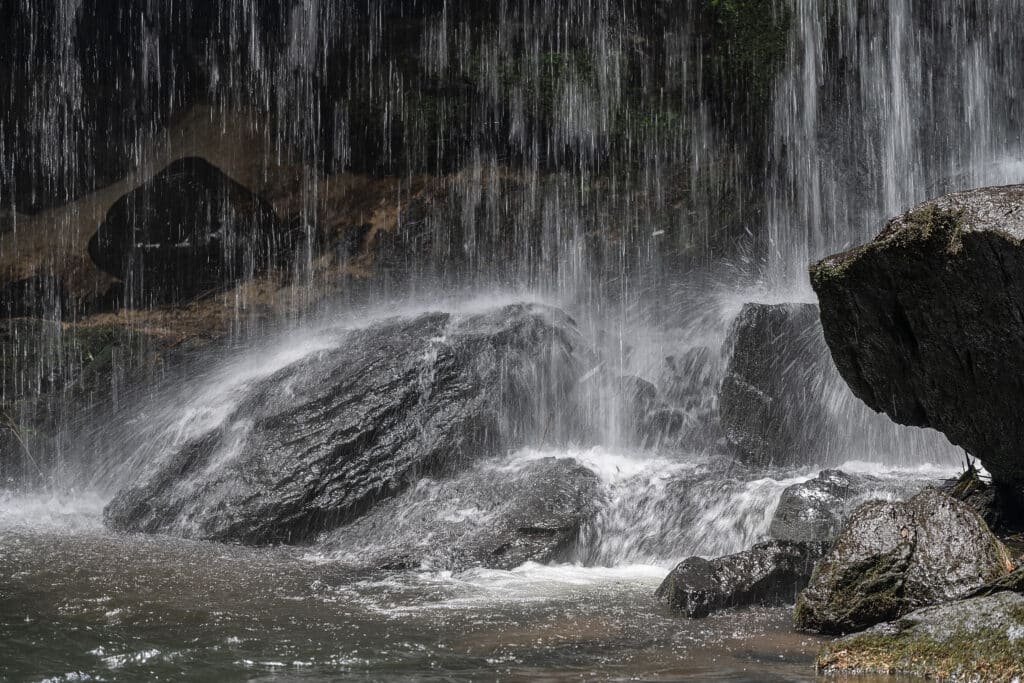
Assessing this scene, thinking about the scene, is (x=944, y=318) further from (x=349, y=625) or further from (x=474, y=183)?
(x=474, y=183)

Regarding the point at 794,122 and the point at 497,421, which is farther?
the point at 794,122

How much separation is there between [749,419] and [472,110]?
7906 mm

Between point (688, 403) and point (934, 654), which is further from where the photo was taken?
point (688, 403)

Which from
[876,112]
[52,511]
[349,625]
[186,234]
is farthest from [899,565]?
[186,234]

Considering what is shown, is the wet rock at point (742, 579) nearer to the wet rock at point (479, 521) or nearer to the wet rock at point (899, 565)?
the wet rock at point (899, 565)

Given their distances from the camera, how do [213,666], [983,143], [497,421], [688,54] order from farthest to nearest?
1. [688,54]
2. [983,143]
3. [497,421]
4. [213,666]

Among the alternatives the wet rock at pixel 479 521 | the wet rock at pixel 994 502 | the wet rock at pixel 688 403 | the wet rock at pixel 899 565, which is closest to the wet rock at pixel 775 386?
the wet rock at pixel 688 403

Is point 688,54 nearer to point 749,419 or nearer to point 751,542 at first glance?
point 749,419

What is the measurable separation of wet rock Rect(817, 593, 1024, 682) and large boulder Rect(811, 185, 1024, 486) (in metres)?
1.54

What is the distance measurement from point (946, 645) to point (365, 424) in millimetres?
7192

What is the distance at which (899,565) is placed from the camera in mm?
4910

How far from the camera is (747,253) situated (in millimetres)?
14148

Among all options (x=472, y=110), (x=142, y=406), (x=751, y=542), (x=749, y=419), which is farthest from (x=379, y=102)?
(x=751, y=542)

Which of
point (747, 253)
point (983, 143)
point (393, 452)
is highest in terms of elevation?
point (983, 143)
